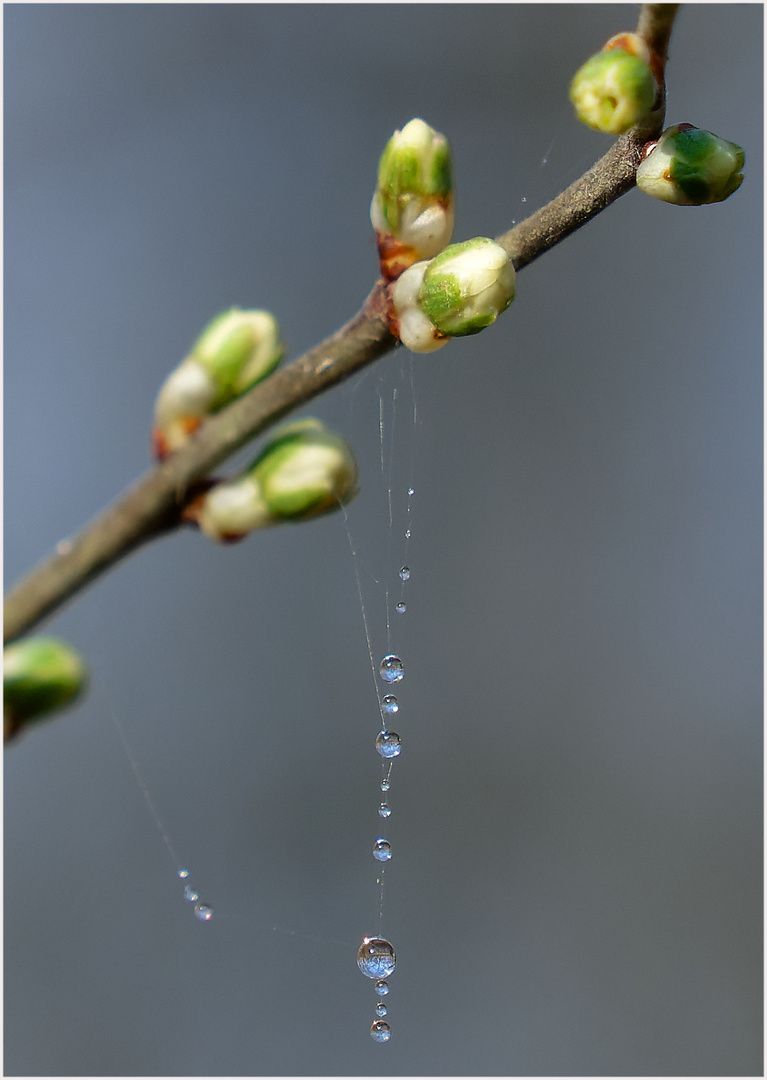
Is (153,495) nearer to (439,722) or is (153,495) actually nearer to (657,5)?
(657,5)

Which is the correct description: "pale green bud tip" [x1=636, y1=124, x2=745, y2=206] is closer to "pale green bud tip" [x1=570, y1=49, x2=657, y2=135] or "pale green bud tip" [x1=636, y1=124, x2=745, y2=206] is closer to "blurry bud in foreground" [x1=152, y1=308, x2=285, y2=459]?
"pale green bud tip" [x1=570, y1=49, x2=657, y2=135]

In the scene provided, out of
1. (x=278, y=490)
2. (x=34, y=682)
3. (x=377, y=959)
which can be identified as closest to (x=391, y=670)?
(x=377, y=959)

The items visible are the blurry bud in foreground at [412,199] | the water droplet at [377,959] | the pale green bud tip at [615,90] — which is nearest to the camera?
the pale green bud tip at [615,90]

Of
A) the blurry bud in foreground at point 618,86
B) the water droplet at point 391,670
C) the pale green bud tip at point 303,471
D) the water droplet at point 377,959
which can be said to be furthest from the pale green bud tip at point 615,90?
the water droplet at point 377,959

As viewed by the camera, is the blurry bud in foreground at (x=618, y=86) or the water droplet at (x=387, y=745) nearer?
the blurry bud in foreground at (x=618, y=86)

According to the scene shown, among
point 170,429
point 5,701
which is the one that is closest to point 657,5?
point 170,429

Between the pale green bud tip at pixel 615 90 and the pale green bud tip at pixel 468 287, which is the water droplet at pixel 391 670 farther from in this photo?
the pale green bud tip at pixel 615 90

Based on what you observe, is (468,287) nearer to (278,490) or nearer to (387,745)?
(278,490)

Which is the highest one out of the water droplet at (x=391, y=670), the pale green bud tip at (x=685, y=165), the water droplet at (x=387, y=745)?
the pale green bud tip at (x=685, y=165)
